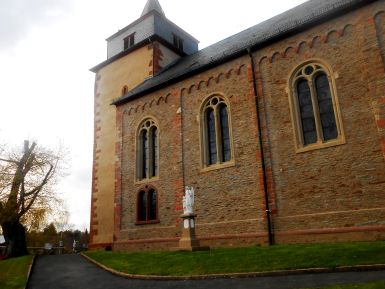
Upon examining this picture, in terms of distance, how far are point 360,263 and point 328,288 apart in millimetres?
2280

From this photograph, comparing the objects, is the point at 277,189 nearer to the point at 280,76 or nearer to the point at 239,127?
the point at 239,127

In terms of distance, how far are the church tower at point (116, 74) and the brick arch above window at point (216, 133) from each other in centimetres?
815

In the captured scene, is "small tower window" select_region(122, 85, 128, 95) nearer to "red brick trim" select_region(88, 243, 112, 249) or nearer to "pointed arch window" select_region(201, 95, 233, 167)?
"pointed arch window" select_region(201, 95, 233, 167)

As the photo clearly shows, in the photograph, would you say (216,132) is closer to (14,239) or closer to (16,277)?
(16,277)

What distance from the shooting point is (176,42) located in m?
28.4

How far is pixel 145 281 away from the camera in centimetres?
996

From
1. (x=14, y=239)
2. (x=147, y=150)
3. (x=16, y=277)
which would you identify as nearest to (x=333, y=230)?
(x=147, y=150)

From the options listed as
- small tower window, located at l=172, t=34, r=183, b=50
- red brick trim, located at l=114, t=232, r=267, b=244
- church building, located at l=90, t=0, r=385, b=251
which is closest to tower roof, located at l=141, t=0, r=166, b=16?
small tower window, located at l=172, t=34, r=183, b=50

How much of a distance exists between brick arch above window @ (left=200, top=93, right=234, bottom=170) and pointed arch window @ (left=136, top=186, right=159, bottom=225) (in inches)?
139

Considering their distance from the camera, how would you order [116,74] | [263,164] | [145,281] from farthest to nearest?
[116,74] → [263,164] → [145,281]

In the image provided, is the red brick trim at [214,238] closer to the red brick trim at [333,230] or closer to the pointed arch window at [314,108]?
the red brick trim at [333,230]

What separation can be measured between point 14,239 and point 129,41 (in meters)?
16.1

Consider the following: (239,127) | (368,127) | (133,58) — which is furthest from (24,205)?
(368,127)

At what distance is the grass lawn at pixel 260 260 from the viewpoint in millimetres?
8891
